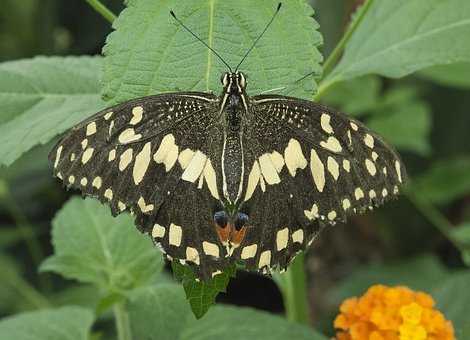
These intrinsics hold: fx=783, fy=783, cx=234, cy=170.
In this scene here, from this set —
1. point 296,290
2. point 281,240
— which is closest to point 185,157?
point 281,240

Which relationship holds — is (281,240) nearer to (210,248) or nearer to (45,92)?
(210,248)

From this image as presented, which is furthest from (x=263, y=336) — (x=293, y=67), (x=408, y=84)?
(x=408, y=84)

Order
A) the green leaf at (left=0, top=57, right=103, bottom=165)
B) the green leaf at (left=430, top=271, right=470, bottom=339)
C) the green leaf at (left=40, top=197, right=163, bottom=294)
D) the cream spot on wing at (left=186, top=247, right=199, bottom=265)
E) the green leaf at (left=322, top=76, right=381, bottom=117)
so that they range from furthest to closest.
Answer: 1. the green leaf at (left=322, top=76, right=381, bottom=117)
2. the green leaf at (left=430, top=271, right=470, bottom=339)
3. the green leaf at (left=40, top=197, right=163, bottom=294)
4. the green leaf at (left=0, top=57, right=103, bottom=165)
5. the cream spot on wing at (left=186, top=247, right=199, bottom=265)

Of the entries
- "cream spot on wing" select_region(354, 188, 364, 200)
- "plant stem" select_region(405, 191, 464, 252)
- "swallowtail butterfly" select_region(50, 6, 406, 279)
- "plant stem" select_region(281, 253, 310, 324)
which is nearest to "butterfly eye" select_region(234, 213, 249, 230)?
"swallowtail butterfly" select_region(50, 6, 406, 279)

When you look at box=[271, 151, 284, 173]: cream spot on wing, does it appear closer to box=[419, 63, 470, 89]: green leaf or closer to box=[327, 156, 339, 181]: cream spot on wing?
box=[327, 156, 339, 181]: cream spot on wing

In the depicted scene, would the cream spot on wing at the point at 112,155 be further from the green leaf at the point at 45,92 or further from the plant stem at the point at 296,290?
the plant stem at the point at 296,290

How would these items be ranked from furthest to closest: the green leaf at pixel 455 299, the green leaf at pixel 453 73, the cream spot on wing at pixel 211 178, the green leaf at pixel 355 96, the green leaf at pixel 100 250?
the green leaf at pixel 355 96
the green leaf at pixel 453 73
the green leaf at pixel 455 299
the green leaf at pixel 100 250
the cream spot on wing at pixel 211 178

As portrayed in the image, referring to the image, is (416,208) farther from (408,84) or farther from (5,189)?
(5,189)

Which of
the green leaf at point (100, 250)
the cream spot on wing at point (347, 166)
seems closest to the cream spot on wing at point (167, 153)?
the cream spot on wing at point (347, 166)
